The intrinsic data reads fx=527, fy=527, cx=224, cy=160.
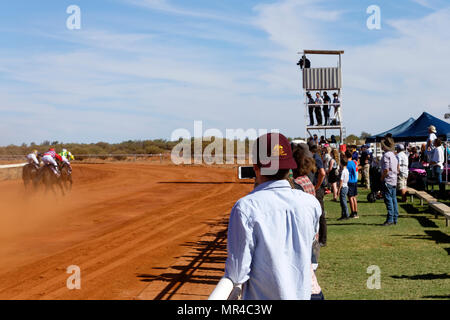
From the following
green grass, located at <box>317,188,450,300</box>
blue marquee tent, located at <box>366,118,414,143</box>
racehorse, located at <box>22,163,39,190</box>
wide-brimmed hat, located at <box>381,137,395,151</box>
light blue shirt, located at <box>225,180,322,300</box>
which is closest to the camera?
light blue shirt, located at <box>225,180,322,300</box>

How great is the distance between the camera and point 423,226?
39.1 ft

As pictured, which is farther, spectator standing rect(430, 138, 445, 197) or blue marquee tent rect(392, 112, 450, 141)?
blue marquee tent rect(392, 112, 450, 141)

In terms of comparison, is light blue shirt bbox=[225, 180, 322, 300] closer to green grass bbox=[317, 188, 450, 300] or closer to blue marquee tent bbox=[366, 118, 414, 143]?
green grass bbox=[317, 188, 450, 300]


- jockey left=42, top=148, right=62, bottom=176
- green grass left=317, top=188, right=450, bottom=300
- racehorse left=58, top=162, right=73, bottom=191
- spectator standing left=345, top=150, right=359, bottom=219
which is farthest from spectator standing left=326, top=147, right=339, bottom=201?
racehorse left=58, top=162, right=73, bottom=191

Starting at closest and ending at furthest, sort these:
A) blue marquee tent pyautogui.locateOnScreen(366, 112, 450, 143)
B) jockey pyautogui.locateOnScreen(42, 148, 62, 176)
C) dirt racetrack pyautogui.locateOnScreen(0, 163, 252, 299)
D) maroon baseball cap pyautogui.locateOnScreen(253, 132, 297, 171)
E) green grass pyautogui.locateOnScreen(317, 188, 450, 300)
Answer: maroon baseball cap pyautogui.locateOnScreen(253, 132, 297, 171) < green grass pyautogui.locateOnScreen(317, 188, 450, 300) < dirt racetrack pyautogui.locateOnScreen(0, 163, 252, 299) < jockey pyautogui.locateOnScreen(42, 148, 62, 176) < blue marquee tent pyautogui.locateOnScreen(366, 112, 450, 143)

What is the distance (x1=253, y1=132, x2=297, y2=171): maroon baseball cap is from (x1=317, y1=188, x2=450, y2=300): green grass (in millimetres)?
4147

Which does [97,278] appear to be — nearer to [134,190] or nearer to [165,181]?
[134,190]

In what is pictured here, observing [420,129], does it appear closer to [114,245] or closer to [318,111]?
[318,111]

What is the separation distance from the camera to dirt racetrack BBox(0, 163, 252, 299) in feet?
25.9

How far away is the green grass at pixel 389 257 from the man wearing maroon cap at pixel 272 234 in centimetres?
402

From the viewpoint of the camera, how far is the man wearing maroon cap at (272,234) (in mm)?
2750
